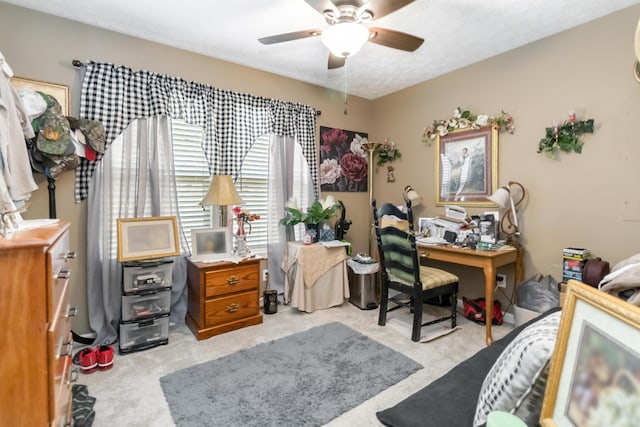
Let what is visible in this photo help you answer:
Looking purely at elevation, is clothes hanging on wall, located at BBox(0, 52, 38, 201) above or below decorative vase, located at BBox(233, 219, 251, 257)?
above

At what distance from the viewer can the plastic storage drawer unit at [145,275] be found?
7.55 ft

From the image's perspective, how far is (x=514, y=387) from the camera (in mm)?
737

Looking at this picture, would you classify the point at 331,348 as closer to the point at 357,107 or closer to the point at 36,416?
the point at 36,416

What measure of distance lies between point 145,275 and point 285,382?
1385mm

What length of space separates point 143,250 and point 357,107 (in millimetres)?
3138

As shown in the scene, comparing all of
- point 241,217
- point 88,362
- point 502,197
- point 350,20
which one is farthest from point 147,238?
point 502,197

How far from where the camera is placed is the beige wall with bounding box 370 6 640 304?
2219 millimetres

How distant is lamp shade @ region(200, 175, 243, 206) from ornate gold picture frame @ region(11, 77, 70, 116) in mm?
1206

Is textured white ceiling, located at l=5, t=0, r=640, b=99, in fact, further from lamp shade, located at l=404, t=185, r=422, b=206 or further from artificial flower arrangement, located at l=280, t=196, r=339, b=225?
artificial flower arrangement, located at l=280, t=196, r=339, b=225

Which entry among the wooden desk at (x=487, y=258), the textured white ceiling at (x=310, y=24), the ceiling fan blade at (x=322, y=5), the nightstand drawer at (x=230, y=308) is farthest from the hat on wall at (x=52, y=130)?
the wooden desk at (x=487, y=258)

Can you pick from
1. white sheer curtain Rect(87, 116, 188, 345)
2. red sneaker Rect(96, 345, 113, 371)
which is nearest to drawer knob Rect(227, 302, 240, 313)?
white sheer curtain Rect(87, 116, 188, 345)

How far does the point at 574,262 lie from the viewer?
229 cm

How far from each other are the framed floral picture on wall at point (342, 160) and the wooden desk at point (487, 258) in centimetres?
144

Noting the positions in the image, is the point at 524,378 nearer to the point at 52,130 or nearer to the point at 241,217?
the point at 241,217
